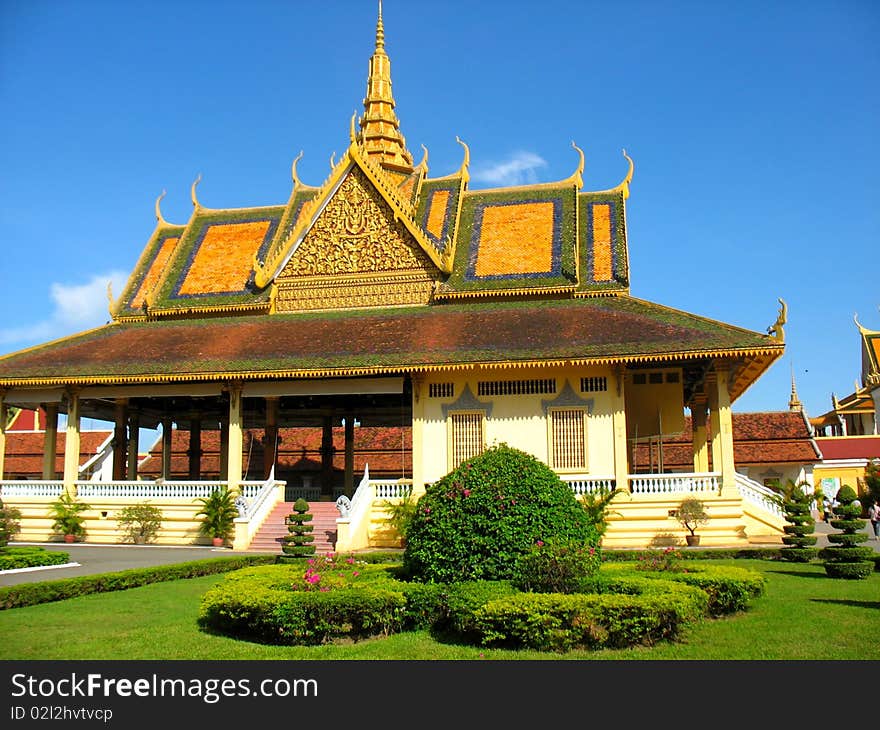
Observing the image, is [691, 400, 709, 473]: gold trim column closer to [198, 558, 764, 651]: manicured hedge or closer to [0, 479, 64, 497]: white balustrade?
[198, 558, 764, 651]: manicured hedge

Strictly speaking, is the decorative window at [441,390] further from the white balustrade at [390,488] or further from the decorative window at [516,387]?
the white balustrade at [390,488]

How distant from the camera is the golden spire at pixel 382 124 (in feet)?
104

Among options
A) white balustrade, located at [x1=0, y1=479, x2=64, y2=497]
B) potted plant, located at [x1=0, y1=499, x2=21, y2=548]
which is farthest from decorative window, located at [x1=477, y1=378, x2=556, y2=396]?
potted plant, located at [x1=0, y1=499, x2=21, y2=548]

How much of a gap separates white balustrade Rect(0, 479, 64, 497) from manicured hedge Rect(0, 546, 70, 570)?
6466mm

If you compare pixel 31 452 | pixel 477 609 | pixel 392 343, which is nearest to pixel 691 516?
pixel 392 343

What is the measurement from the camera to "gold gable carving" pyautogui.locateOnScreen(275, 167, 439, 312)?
998 inches

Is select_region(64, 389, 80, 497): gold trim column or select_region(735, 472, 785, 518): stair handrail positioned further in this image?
select_region(64, 389, 80, 497): gold trim column

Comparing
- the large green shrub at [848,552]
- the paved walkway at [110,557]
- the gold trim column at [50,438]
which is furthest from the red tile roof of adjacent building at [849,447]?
the gold trim column at [50,438]

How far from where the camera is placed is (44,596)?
38.4 ft

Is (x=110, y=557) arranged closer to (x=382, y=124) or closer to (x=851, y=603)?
(x=851, y=603)

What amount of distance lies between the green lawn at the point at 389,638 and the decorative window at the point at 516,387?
9.66 meters

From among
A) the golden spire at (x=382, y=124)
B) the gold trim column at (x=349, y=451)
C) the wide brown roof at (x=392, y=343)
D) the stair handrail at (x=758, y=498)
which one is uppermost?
the golden spire at (x=382, y=124)

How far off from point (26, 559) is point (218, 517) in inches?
221
